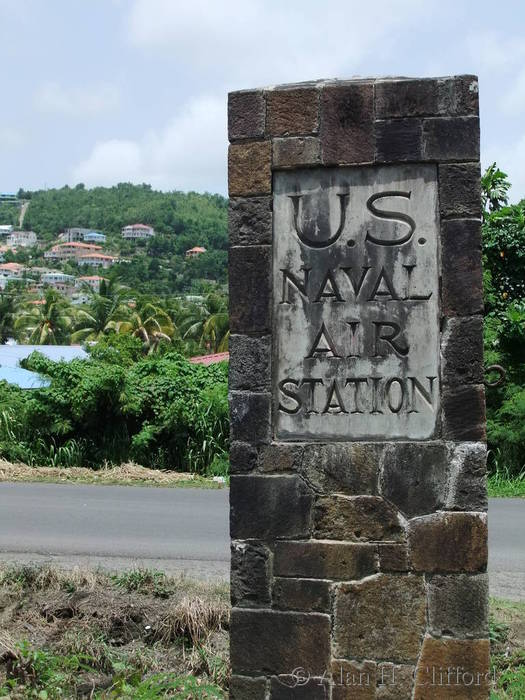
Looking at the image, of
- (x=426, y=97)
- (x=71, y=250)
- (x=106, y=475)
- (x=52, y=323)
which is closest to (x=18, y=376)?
(x=106, y=475)

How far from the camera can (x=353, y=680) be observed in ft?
13.3

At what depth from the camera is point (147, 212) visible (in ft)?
474

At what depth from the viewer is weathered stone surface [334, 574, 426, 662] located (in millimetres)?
4020

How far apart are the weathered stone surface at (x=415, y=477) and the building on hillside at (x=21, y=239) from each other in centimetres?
17288

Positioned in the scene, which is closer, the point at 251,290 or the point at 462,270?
the point at 462,270

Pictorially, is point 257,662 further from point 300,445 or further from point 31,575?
point 31,575

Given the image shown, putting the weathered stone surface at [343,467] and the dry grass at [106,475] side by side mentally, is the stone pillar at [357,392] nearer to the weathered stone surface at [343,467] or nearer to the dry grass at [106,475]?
the weathered stone surface at [343,467]

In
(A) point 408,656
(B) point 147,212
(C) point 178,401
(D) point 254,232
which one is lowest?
(A) point 408,656

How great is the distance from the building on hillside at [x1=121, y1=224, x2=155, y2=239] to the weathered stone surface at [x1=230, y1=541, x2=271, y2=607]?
435 feet

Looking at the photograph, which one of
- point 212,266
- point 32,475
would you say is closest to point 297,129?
point 32,475

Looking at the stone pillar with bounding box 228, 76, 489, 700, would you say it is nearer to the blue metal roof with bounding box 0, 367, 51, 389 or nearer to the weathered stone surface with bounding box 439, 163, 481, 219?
the weathered stone surface with bounding box 439, 163, 481, 219

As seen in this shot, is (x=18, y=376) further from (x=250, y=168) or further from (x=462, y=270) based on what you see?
(x=462, y=270)

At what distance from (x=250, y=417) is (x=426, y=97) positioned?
1735 millimetres

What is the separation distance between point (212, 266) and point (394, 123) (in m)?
111
